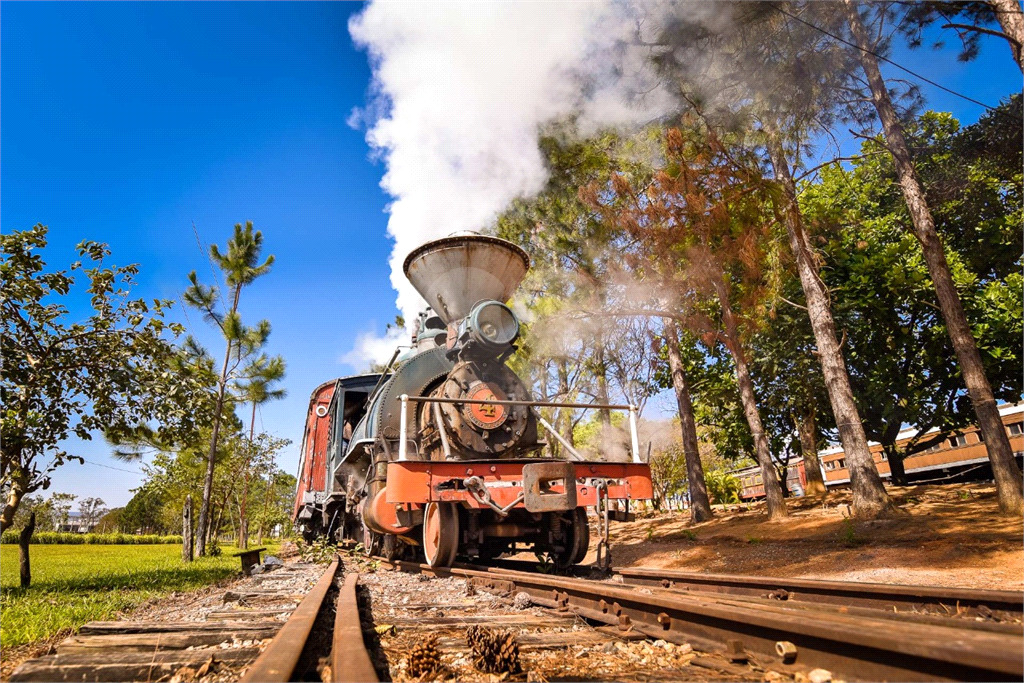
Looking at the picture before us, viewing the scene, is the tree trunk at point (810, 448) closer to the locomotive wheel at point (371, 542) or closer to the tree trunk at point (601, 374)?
the tree trunk at point (601, 374)

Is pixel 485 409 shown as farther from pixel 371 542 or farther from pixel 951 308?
pixel 951 308

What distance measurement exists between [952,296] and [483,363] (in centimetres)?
730

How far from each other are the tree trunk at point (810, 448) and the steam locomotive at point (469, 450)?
11.8 metres

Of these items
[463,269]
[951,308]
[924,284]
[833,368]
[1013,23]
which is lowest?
[833,368]

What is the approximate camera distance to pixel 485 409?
6.32 metres

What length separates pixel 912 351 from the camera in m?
14.7

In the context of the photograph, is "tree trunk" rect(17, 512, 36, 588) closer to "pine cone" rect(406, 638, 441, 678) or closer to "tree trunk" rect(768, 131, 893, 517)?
"pine cone" rect(406, 638, 441, 678)

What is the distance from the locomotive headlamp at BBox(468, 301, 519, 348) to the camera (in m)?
6.49

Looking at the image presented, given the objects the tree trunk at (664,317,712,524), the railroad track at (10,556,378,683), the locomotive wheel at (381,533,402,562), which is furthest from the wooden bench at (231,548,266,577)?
the tree trunk at (664,317,712,524)

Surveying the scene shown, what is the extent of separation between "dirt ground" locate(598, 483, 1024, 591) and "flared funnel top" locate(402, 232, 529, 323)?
4927 millimetres

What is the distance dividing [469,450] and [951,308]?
25.0 feet

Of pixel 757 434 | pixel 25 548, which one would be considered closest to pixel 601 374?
pixel 757 434

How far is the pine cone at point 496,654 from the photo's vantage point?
2.10m

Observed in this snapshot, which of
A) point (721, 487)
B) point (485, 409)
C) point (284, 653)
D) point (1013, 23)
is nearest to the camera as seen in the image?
point (284, 653)
